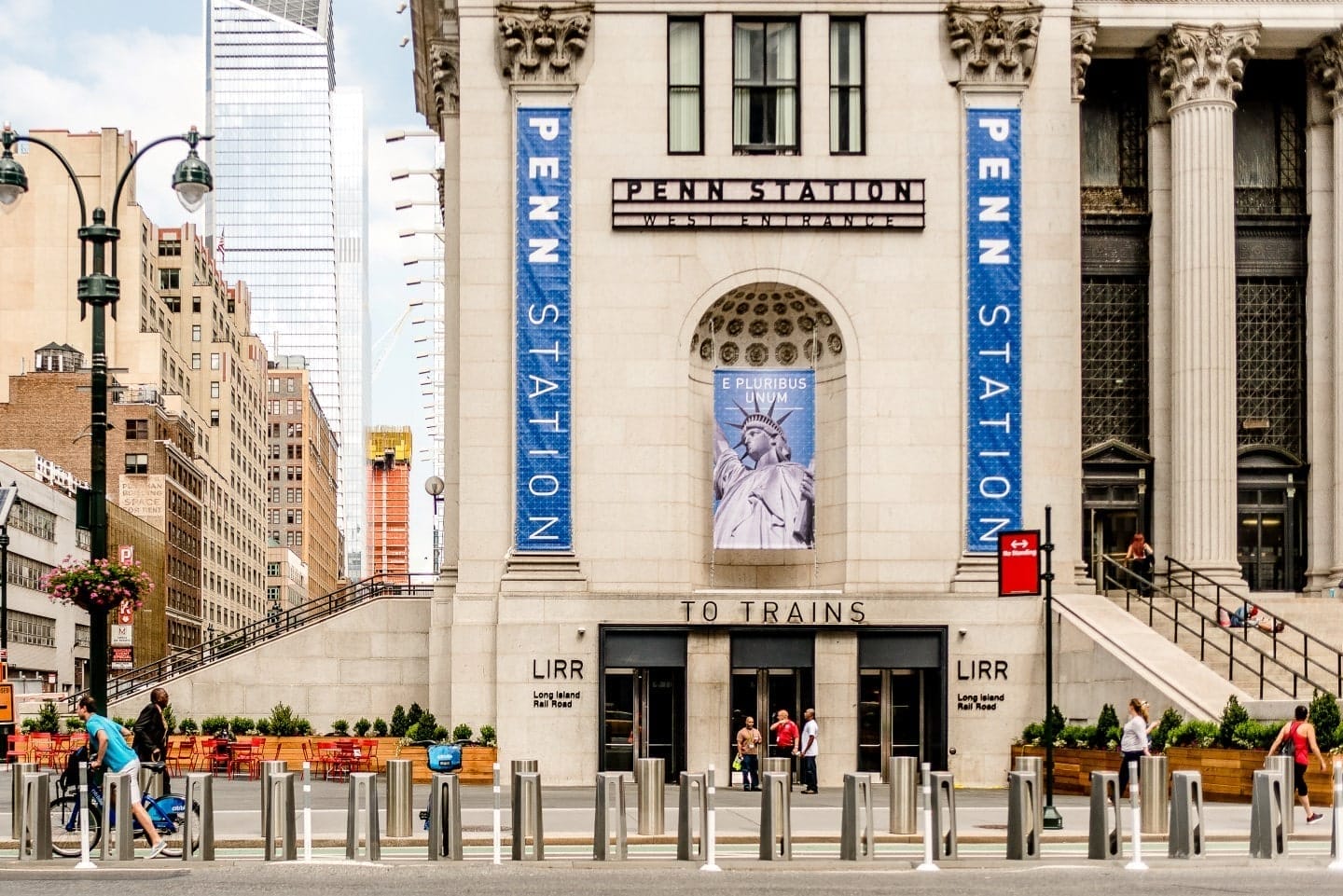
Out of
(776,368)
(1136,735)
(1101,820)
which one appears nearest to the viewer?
(1101,820)

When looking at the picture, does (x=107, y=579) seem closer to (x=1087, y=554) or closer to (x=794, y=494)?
(x=794, y=494)

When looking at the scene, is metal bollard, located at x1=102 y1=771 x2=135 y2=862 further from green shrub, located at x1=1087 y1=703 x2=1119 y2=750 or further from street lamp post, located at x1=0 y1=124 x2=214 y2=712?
green shrub, located at x1=1087 y1=703 x2=1119 y2=750

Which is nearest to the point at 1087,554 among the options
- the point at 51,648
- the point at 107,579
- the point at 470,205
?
the point at 470,205

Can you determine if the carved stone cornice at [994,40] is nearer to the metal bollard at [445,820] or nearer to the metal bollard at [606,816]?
the metal bollard at [606,816]

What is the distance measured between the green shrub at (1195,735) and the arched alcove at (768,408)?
12.2 meters

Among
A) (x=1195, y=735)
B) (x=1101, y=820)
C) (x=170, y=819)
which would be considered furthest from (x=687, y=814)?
(x=1195, y=735)

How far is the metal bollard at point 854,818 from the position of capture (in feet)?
82.6

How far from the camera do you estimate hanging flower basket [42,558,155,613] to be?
33094mm

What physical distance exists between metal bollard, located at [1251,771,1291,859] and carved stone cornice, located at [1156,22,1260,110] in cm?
3013

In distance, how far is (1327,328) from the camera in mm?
53344

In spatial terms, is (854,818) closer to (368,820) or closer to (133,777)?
(368,820)

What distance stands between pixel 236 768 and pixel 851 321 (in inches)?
733

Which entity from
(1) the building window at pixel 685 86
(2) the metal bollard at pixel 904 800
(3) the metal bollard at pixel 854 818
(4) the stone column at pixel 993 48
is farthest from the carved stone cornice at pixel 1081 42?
(3) the metal bollard at pixel 854 818

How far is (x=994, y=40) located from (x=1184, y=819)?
2833 cm
